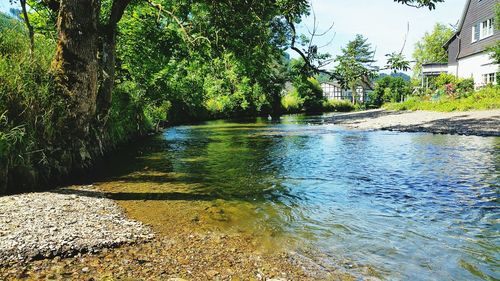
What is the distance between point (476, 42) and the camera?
33.3 metres

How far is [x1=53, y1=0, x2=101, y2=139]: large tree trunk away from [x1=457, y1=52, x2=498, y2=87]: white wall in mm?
30324

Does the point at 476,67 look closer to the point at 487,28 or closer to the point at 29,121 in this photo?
the point at 487,28

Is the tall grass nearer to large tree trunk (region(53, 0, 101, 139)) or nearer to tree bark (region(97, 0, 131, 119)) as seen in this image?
large tree trunk (region(53, 0, 101, 139))

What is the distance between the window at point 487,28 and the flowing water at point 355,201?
24.1 meters

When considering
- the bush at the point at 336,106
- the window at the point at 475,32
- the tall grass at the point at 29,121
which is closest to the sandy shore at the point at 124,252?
the tall grass at the point at 29,121

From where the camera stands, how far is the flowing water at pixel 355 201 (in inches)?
164

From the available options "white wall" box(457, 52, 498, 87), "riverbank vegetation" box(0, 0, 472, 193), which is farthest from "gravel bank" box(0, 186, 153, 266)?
"white wall" box(457, 52, 498, 87)

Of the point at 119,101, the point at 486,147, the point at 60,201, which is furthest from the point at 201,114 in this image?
the point at 60,201

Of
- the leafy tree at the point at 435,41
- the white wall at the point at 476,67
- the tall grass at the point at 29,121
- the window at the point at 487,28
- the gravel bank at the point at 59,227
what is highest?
the leafy tree at the point at 435,41

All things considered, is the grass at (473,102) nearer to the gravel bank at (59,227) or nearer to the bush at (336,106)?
the gravel bank at (59,227)

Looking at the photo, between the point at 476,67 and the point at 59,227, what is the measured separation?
37.1 m

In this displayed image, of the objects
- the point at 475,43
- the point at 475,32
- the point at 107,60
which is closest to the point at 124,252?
the point at 107,60

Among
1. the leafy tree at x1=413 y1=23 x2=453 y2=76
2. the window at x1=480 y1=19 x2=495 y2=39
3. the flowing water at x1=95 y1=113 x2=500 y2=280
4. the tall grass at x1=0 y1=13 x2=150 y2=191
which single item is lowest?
the flowing water at x1=95 y1=113 x2=500 y2=280

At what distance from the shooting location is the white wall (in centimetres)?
2984
